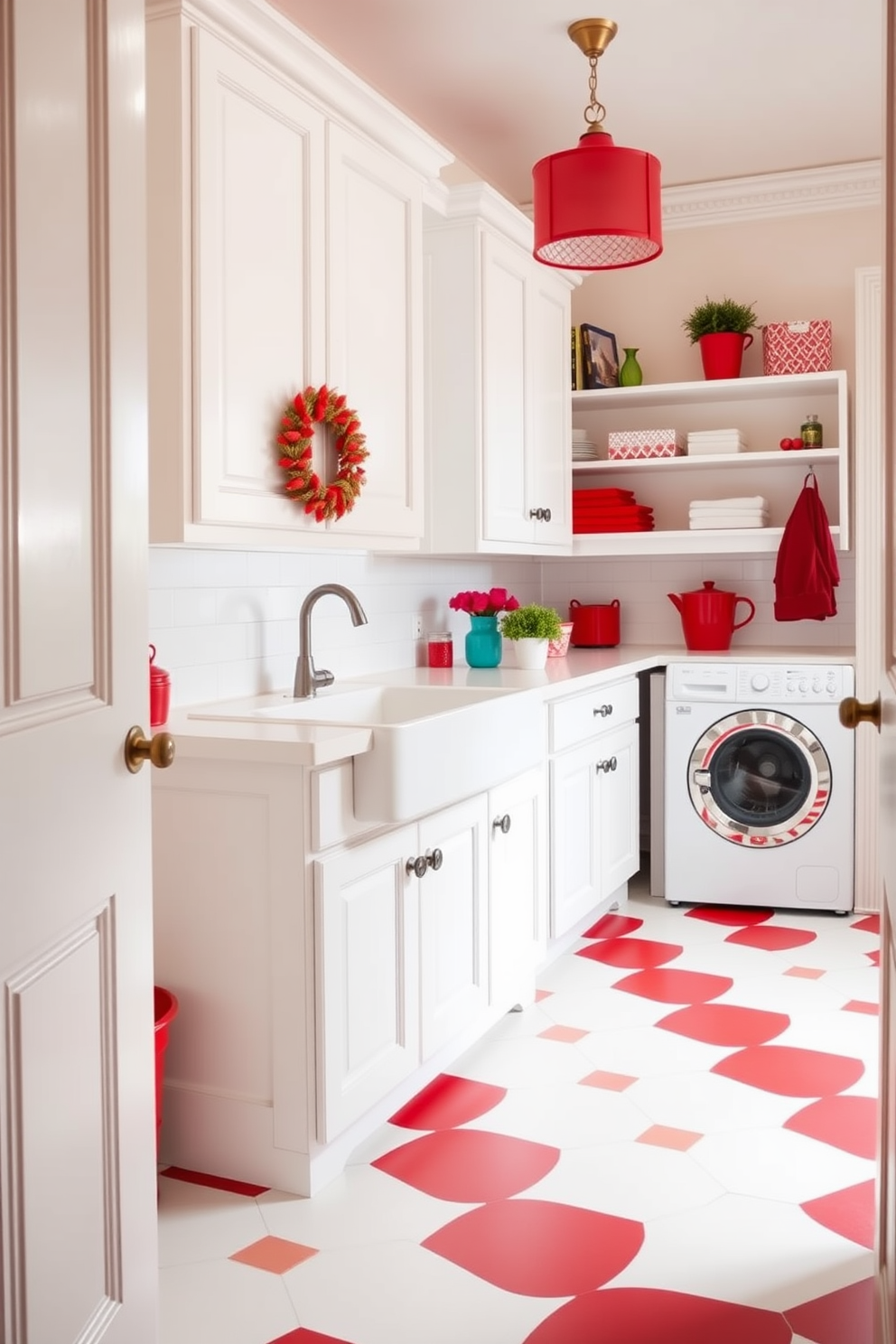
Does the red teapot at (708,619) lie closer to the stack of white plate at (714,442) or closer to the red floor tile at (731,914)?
the stack of white plate at (714,442)

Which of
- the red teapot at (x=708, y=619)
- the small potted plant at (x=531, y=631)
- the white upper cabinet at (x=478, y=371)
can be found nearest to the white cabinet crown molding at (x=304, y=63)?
the white upper cabinet at (x=478, y=371)

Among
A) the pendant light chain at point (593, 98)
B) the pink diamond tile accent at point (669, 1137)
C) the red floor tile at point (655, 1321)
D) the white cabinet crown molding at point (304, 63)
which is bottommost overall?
the red floor tile at point (655, 1321)

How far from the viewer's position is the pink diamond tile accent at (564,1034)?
3018mm

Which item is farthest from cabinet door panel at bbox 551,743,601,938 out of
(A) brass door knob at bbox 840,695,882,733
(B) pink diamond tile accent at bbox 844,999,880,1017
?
(A) brass door knob at bbox 840,695,882,733

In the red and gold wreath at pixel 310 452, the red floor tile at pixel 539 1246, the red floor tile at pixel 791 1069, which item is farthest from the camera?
the red floor tile at pixel 791 1069

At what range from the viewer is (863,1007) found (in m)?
3.22

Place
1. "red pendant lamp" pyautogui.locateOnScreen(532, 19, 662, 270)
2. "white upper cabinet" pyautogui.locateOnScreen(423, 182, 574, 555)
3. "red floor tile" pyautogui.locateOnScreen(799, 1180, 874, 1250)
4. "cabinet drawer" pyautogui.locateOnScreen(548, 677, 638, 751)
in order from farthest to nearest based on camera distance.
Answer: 1. "white upper cabinet" pyautogui.locateOnScreen(423, 182, 574, 555)
2. "cabinet drawer" pyautogui.locateOnScreen(548, 677, 638, 751)
3. "red pendant lamp" pyautogui.locateOnScreen(532, 19, 662, 270)
4. "red floor tile" pyautogui.locateOnScreen(799, 1180, 874, 1250)

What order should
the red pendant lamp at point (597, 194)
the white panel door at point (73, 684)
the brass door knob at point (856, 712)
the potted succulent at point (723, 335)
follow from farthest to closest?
the potted succulent at point (723, 335)
the red pendant lamp at point (597, 194)
the brass door knob at point (856, 712)
the white panel door at point (73, 684)

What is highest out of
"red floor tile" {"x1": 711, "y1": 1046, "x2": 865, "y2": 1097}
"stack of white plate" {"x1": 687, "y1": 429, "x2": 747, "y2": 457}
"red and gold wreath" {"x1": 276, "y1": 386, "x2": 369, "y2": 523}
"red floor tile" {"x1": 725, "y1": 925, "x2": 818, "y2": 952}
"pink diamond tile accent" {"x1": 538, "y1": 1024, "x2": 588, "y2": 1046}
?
"stack of white plate" {"x1": 687, "y1": 429, "x2": 747, "y2": 457}

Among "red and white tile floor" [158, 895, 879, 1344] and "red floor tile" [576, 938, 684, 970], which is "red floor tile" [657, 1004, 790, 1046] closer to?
"red and white tile floor" [158, 895, 879, 1344]

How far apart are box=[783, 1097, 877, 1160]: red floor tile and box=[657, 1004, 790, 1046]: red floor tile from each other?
0.36 meters

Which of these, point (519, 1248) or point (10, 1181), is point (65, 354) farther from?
point (519, 1248)

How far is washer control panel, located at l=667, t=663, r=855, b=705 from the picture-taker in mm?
4039

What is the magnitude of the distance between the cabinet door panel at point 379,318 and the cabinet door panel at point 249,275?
89 mm
